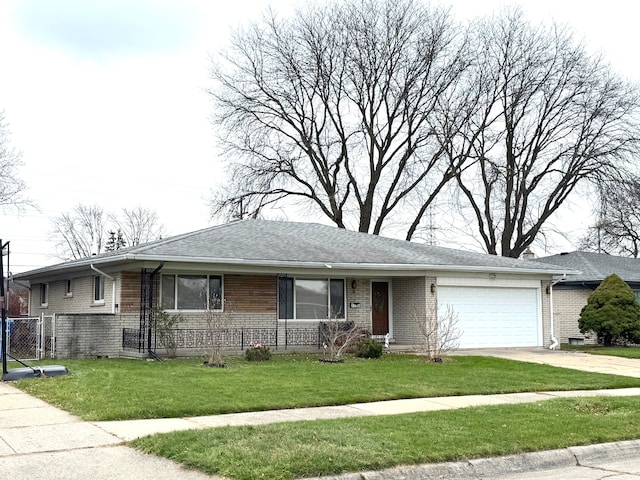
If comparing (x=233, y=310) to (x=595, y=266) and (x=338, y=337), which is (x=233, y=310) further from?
(x=595, y=266)

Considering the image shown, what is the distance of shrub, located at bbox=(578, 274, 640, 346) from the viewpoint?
25391mm

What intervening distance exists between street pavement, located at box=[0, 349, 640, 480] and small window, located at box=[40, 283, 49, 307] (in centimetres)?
1591

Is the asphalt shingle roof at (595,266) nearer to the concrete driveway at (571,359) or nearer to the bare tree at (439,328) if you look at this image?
the concrete driveway at (571,359)

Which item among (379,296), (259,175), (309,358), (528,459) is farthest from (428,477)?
(259,175)

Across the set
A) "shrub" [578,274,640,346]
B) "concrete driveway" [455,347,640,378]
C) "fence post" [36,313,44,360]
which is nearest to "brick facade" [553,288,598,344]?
"shrub" [578,274,640,346]

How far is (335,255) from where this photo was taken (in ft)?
73.3

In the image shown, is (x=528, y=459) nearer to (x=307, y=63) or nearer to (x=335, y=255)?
(x=335, y=255)

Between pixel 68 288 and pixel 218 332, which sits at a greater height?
pixel 68 288

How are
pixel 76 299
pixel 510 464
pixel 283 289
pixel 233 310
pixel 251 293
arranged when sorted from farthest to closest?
1. pixel 76 299
2. pixel 283 289
3. pixel 251 293
4. pixel 233 310
5. pixel 510 464

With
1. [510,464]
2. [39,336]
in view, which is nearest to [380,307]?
[39,336]

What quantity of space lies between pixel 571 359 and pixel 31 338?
15.1 meters

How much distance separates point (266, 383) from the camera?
44.0ft

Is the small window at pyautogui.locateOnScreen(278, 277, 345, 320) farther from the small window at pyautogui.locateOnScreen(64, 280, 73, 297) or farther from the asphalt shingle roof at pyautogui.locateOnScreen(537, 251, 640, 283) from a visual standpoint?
the asphalt shingle roof at pyautogui.locateOnScreen(537, 251, 640, 283)

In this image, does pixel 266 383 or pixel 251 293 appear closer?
pixel 266 383
